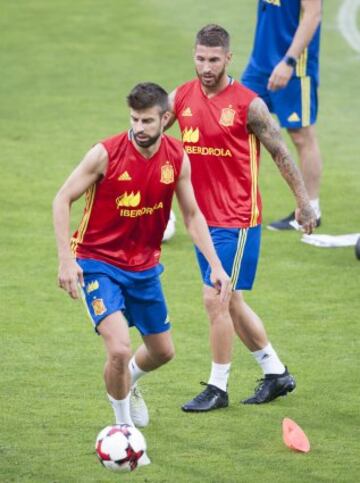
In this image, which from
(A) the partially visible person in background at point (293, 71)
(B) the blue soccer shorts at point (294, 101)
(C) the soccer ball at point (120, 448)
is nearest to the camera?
(C) the soccer ball at point (120, 448)

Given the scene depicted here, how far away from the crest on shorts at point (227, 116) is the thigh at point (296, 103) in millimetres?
4562

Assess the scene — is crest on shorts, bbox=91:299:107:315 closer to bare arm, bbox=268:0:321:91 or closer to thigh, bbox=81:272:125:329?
thigh, bbox=81:272:125:329

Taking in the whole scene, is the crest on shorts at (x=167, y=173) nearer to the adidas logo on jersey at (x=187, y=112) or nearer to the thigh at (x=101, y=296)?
the thigh at (x=101, y=296)

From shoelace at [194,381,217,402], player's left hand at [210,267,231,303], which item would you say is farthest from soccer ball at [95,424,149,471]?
shoelace at [194,381,217,402]

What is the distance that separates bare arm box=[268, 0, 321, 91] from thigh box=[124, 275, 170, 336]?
4.89m

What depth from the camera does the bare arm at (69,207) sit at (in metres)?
8.59

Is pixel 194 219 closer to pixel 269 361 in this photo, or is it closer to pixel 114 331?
pixel 114 331

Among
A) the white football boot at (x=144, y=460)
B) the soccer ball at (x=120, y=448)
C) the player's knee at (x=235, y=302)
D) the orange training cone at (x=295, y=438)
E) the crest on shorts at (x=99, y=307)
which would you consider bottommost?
the orange training cone at (x=295, y=438)

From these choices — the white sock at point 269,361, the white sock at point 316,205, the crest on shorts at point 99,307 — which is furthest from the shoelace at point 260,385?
the white sock at point 316,205

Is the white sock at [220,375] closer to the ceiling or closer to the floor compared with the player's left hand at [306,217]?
closer to the floor

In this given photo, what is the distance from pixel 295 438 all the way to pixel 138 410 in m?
1.11

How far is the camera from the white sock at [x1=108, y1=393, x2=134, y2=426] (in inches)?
358

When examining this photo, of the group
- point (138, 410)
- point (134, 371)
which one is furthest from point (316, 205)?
point (138, 410)

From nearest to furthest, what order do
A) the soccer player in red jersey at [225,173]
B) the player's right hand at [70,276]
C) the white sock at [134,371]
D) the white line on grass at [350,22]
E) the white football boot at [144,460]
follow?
1. the player's right hand at [70,276]
2. the white football boot at [144,460]
3. the white sock at [134,371]
4. the soccer player in red jersey at [225,173]
5. the white line on grass at [350,22]
